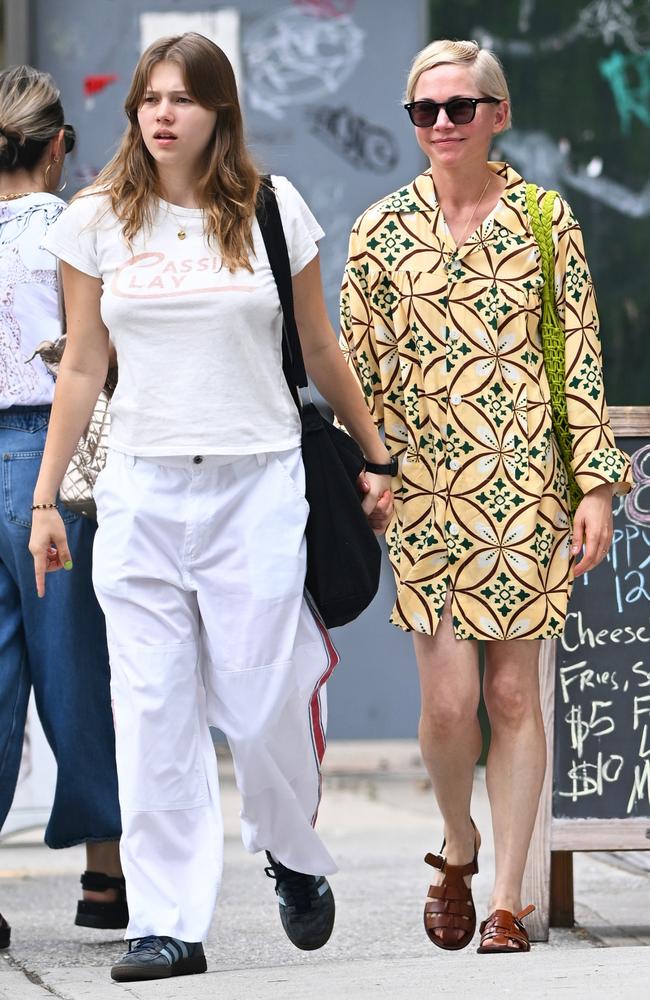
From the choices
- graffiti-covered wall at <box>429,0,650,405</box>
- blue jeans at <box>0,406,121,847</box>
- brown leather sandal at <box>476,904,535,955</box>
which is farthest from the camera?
graffiti-covered wall at <box>429,0,650,405</box>

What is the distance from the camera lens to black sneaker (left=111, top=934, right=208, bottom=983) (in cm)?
363

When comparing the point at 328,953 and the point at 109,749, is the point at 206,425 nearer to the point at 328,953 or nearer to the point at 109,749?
the point at 109,749

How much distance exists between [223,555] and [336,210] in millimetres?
3762

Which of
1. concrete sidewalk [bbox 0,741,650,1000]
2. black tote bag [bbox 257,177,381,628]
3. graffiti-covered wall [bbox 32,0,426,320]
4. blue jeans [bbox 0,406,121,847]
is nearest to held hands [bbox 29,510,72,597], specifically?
blue jeans [bbox 0,406,121,847]

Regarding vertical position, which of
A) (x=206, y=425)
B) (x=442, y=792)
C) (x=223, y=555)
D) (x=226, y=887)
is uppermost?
(x=206, y=425)

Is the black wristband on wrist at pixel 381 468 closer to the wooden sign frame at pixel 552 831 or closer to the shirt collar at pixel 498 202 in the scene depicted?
the shirt collar at pixel 498 202

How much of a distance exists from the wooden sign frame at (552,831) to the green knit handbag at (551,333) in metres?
0.44

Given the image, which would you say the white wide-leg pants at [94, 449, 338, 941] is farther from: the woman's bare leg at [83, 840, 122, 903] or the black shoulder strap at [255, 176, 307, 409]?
the woman's bare leg at [83, 840, 122, 903]

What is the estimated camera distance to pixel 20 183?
4.30m

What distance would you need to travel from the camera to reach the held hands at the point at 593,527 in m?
3.91

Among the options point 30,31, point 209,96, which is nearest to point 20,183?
point 209,96

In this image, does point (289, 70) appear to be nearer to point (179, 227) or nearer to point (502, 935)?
point (179, 227)

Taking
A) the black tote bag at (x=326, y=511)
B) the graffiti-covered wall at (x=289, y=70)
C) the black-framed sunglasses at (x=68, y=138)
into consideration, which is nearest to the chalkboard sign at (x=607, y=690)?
the black tote bag at (x=326, y=511)

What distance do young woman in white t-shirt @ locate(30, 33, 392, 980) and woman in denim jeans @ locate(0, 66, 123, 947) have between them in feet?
1.42
